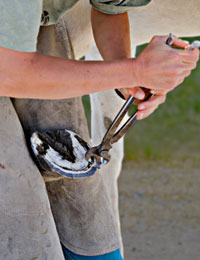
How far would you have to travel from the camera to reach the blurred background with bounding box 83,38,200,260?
2090mm

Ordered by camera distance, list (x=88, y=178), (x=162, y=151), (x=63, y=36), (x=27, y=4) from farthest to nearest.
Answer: (x=162, y=151) < (x=63, y=36) < (x=88, y=178) < (x=27, y=4)

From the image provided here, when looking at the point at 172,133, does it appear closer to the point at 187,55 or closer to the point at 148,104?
the point at 148,104

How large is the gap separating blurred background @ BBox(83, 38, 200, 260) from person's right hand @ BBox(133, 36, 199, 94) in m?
1.13

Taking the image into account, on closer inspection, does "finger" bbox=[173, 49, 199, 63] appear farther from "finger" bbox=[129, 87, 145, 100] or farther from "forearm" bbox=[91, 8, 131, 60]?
"forearm" bbox=[91, 8, 131, 60]

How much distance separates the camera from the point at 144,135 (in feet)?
9.26

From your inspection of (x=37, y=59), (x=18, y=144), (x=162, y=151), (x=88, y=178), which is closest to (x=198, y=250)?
(x=162, y=151)

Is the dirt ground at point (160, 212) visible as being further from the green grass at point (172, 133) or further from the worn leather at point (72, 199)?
the worn leather at point (72, 199)

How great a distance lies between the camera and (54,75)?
3.18ft

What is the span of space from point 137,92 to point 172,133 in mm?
1756

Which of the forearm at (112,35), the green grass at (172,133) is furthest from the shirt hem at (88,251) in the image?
the green grass at (172,133)

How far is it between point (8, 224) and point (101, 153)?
253 mm

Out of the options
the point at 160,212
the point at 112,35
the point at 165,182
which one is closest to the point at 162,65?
the point at 112,35

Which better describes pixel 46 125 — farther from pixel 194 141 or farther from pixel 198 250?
pixel 194 141

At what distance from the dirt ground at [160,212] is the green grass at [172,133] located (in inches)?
3.2
